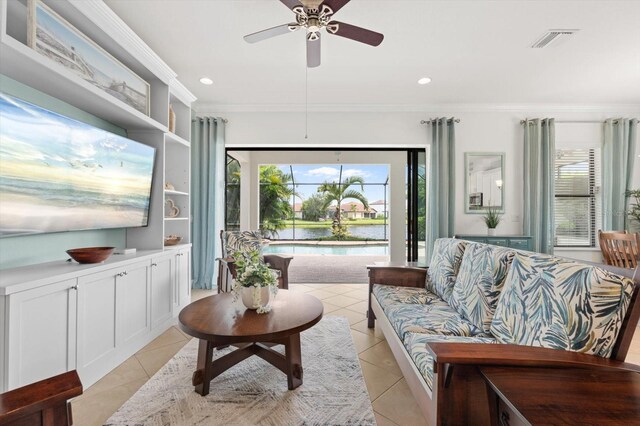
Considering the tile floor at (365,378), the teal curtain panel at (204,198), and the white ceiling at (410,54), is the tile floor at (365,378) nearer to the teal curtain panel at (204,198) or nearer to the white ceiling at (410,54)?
the teal curtain panel at (204,198)

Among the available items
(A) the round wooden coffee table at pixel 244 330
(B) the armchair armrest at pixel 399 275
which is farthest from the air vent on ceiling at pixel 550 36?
(A) the round wooden coffee table at pixel 244 330

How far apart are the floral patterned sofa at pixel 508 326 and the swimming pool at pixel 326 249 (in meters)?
7.37

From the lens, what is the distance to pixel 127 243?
117 inches

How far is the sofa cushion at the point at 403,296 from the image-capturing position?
225 centimetres

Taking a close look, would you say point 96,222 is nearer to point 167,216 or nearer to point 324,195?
point 167,216

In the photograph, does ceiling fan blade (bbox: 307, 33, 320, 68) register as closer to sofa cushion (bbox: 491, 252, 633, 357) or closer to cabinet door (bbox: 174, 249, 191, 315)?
sofa cushion (bbox: 491, 252, 633, 357)

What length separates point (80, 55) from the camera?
6.74 ft

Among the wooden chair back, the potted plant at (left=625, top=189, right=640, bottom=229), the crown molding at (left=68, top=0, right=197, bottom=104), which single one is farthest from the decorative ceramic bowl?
the potted plant at (left=625, top=189, right=640, bottom=229)

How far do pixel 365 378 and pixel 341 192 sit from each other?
8.25m

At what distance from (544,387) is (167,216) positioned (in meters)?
3.67

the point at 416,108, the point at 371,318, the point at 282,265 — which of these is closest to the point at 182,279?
the point at 282,265

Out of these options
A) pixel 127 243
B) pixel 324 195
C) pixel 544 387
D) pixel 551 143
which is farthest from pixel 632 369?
pixel 324 195

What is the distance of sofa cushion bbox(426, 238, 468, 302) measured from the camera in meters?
2.27

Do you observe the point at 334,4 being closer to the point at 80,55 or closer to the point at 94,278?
the point at 80,55
